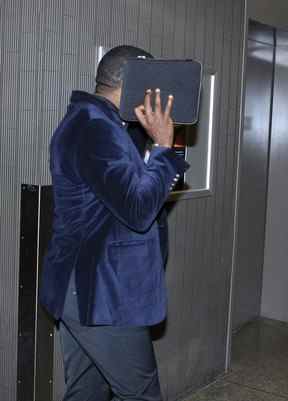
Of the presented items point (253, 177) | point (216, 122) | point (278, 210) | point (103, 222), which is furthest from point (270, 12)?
point (103, 222)

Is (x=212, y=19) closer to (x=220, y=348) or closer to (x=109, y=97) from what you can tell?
(x=109, y=97)

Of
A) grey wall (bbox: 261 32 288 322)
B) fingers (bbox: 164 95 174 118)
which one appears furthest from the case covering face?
grey wall (bbox: 261 32 288 322)

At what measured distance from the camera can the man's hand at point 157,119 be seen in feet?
7.49

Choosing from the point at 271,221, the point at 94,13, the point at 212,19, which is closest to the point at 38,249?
the point at 94,13

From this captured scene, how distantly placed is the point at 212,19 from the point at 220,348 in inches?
82.9

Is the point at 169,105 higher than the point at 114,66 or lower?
lower

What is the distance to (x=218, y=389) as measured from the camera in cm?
419

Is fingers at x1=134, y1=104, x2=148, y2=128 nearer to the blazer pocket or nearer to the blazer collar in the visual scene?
the blazer collar

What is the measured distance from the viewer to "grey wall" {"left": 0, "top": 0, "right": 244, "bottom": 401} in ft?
9.36

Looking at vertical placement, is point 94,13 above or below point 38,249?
above

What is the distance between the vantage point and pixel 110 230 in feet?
7.62

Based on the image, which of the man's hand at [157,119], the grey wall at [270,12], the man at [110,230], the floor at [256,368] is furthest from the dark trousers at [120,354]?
the grey wall at [270,12]

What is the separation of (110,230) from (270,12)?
2.83 metres

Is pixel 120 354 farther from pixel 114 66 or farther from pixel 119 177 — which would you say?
pixel 114 66
